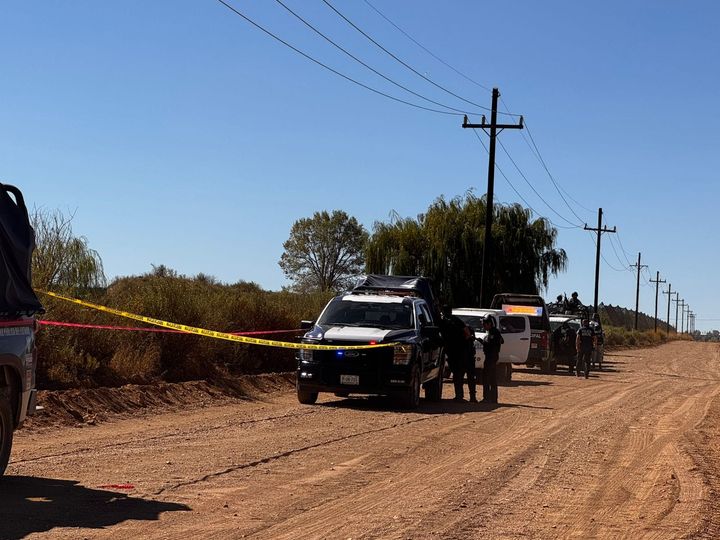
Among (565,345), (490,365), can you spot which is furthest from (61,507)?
(565,345)

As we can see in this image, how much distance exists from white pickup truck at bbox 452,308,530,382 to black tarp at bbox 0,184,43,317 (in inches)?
773

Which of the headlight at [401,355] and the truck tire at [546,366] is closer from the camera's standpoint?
the headlight at [401,355]

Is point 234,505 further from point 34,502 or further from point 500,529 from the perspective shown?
point 500,529

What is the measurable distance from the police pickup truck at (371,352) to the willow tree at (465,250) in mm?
30064

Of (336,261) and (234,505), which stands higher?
(336,261)

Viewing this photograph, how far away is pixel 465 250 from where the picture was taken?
49.6 metres

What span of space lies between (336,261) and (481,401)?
168 ft

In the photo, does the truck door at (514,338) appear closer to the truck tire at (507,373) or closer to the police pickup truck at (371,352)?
the truck tire at (507,373)

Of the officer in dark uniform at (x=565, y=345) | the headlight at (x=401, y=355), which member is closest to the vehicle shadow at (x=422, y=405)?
the headlight at (x=401, y=355)

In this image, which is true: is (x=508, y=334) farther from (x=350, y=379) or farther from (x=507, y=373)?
(x=350, y=379)

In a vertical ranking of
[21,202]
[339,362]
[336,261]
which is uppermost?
[336,261]

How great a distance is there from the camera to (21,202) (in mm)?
9289

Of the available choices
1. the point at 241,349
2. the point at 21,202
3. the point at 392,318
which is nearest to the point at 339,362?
the point at 392,318

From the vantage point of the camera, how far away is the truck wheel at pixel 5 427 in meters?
8.91
